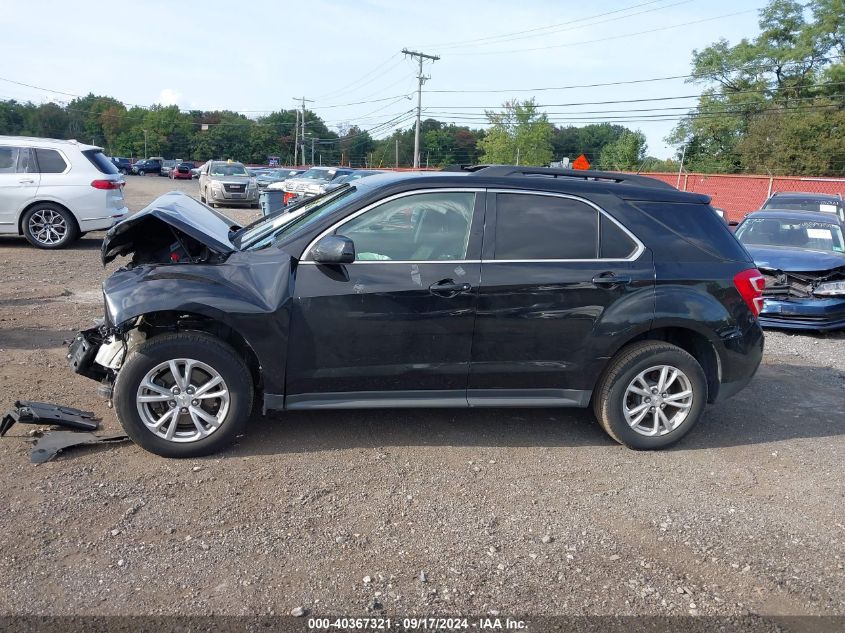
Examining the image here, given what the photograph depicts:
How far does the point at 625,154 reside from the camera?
60000 millimetres

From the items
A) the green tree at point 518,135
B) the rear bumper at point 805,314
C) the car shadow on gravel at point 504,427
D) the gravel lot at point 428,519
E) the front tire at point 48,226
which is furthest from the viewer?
the green tree at point 518,135

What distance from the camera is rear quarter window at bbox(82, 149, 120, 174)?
1225 centimetres

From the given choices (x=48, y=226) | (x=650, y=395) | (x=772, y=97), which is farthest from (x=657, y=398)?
(x=772, y=97)

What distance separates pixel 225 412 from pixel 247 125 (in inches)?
4455

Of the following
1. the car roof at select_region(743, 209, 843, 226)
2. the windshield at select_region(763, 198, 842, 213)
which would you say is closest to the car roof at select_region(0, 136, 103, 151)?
the car roof at select_region(743, 209, 843, 226)

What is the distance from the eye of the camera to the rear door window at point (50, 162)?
11.8 m

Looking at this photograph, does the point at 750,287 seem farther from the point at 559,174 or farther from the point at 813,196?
the point at 813,196

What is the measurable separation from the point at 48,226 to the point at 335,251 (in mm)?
9955

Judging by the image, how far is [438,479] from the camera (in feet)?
13.9

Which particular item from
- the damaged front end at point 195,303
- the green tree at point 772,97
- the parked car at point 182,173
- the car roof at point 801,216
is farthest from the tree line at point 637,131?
the damaged front end at point 195,303

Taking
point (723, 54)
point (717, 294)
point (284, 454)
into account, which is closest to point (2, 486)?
point (284, 454)

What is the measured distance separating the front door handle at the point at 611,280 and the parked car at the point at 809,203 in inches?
300

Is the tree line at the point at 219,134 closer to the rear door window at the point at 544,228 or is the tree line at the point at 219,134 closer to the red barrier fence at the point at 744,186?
the red barrier fence at the point at 744,186

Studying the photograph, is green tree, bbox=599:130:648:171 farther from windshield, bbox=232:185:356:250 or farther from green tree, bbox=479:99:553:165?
windshield, bbox=232:185:356:250
